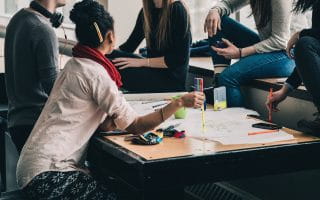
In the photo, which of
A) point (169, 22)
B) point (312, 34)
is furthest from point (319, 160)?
point (169, 22)

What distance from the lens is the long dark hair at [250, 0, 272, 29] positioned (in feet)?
8.73

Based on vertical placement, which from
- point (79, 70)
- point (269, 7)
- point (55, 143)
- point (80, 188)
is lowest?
point (80, 188)

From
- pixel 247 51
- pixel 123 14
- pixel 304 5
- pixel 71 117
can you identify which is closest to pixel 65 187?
pixel 71 117

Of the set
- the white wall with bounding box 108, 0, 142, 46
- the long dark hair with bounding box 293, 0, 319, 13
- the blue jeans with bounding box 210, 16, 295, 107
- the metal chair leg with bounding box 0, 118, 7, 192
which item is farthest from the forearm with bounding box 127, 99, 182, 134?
the white wall with bounding box 108, 0, 142, 46

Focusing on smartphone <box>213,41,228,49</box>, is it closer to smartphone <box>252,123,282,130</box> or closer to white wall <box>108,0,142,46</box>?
smartphone <box>252,123,282,130</box>

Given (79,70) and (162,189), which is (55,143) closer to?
(79,70)

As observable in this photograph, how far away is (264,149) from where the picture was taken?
6.33ft

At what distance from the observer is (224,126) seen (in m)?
2.25

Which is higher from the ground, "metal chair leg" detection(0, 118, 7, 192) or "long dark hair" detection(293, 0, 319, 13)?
"long dark hair" detection(293, 0, 319, 13)

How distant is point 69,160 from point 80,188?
0.11m

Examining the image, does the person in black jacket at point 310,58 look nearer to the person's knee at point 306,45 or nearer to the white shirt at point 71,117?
the person's knee at point 306,45

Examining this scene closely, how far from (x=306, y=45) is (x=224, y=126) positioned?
40 cm

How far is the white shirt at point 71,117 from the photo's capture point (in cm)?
203

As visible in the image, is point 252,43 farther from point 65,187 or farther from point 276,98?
point 65,187
